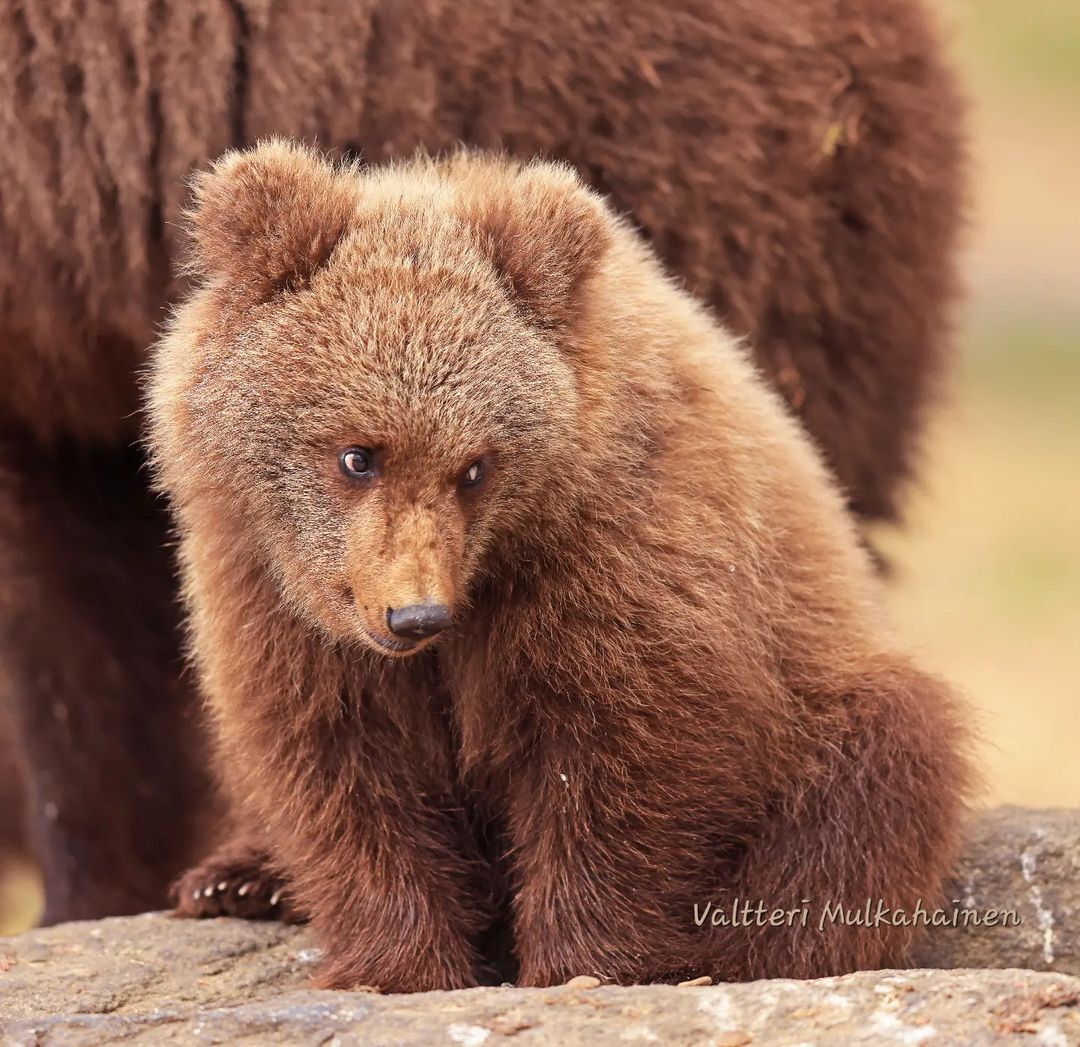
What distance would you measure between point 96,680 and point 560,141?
2447 mm

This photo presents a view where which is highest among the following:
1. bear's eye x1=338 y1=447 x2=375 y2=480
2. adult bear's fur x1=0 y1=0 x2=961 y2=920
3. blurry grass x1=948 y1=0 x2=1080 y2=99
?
blurry grass x1=948 y1=0 x2=1080 y2=99

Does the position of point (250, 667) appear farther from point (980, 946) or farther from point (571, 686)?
point (980, 946)

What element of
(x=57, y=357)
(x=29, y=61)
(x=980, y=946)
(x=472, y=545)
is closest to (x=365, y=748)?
(x=472, y=545)

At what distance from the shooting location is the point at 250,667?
426 centimetres

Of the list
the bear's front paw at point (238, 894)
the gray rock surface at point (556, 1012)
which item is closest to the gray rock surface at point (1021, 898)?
the gray rock surface at point (556, 1012)

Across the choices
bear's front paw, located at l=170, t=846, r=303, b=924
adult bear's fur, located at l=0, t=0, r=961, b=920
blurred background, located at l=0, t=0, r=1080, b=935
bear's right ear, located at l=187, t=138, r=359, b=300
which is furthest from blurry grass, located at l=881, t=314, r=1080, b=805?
bear's right ear, located at l=187, t=138, r=359, b=300

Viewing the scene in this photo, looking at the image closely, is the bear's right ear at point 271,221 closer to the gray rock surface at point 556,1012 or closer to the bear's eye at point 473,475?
the bear's eye at point 473,475

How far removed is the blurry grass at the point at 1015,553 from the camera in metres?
11.1

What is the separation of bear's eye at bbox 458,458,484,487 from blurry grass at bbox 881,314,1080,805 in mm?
3201

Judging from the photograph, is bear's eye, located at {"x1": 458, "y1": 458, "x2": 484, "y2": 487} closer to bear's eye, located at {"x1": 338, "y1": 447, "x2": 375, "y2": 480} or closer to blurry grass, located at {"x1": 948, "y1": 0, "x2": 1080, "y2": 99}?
bear's eye, located at {"x1": 338, "y1": 447, "x2": 375, "y2": 480}

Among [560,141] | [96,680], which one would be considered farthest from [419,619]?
[96,680]

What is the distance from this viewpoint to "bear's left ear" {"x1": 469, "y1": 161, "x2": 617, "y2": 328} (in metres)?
3.99

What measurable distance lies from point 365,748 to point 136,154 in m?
1.98
